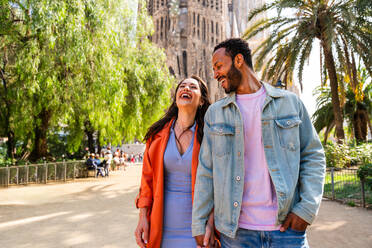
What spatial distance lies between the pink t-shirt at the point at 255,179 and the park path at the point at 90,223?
3.04 m

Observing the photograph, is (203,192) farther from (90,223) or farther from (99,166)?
(99,166)

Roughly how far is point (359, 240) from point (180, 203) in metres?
3.69

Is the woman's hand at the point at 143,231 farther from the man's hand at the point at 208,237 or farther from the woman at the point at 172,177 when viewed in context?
the man's hand at the point at 208,237

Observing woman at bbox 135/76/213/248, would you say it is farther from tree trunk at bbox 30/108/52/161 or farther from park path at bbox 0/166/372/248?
tree trunk at bbox 30/108/52/161

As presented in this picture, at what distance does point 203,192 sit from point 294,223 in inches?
20.5

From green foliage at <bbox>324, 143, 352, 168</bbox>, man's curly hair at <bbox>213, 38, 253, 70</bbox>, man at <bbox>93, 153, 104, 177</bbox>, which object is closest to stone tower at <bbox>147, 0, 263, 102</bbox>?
man at <bbox>93, 153, 104, 177</bbox>

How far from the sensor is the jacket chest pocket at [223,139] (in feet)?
5.33

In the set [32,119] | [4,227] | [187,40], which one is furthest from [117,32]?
[187,40]

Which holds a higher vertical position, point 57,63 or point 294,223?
point 57,63

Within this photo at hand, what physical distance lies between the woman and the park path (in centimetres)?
236

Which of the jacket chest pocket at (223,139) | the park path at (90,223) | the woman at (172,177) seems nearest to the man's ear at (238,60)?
the jacket chest pocket at (223,139)

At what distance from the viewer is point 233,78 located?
1711mm

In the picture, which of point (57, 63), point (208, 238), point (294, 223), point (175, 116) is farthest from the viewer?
point (57, 63)

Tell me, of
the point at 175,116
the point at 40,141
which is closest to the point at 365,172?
the point at 175,116
